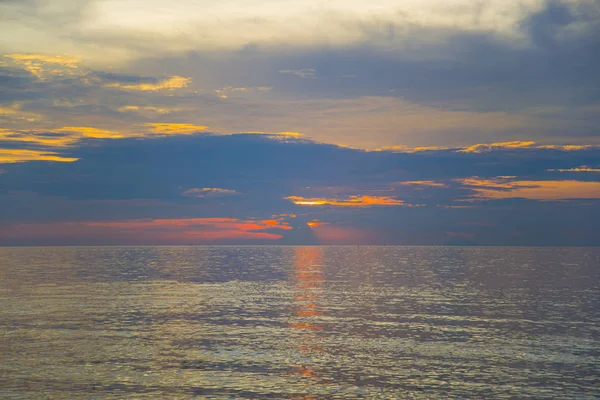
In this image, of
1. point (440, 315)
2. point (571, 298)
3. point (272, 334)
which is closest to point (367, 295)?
point (440, 315)

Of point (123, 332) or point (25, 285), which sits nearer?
point (123, 332)

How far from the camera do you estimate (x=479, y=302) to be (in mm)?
90125

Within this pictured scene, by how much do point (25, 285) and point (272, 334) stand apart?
244ft

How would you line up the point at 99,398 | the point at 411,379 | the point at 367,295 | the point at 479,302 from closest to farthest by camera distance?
the point at 99,398
the point at 411,379
the point at 479,302
the point at 367,295

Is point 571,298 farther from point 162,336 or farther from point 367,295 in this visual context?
point 162,336

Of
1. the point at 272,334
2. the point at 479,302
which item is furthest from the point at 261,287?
the point at 272,334

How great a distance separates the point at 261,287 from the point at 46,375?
76.6 metres

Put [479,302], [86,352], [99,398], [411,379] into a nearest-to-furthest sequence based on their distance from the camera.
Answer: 1. [99,398]
2. [411,379]
3. [86,352]
4. [479,302]

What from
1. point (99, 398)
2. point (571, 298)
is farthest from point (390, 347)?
point (571, 298)

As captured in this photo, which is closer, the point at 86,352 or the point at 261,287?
the point at 86,352

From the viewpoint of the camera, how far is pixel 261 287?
120m

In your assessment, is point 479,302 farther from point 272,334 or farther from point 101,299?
point 101,299

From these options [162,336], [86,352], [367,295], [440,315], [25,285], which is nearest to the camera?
[86,352]

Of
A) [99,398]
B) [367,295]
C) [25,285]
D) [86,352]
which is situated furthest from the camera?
[25,285]
